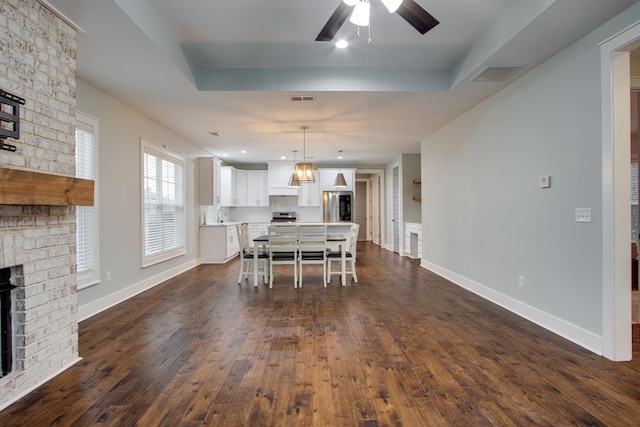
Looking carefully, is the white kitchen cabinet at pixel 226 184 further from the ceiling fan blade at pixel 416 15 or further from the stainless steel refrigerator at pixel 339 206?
the ceiling fan blade at pixel 416 15

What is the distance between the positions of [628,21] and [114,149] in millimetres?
4955

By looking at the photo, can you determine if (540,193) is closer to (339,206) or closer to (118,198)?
(118,198)

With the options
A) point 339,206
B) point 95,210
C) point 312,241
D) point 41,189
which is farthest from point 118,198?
point 339,206

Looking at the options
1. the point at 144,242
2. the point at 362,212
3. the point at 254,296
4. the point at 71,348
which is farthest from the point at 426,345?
the point at 362,212

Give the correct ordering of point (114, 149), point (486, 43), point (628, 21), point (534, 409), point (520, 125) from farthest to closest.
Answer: point (114, 149)
point (520, 125)
point (486, 43)
point (628, 21)
point (534, 409)

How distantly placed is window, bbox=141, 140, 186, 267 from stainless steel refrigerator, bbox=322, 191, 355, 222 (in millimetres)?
3979

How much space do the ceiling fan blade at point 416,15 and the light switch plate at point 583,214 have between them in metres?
1.90

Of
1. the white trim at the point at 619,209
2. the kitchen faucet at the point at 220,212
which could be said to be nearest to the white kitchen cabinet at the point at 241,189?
the kitchen faucet at the point at 220,212

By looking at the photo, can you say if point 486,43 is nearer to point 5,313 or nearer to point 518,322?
point 518,322

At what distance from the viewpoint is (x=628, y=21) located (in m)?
2.16

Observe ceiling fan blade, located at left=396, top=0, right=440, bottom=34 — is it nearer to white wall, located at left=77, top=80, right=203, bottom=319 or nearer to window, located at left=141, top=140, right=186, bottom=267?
white wall, located at left=77, top=80, right=203, bottom=319

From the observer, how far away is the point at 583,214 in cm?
251

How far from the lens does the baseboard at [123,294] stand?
3233 millimetres

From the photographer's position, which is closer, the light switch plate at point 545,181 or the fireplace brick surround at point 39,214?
the fireplace brick surround at point 39,214
